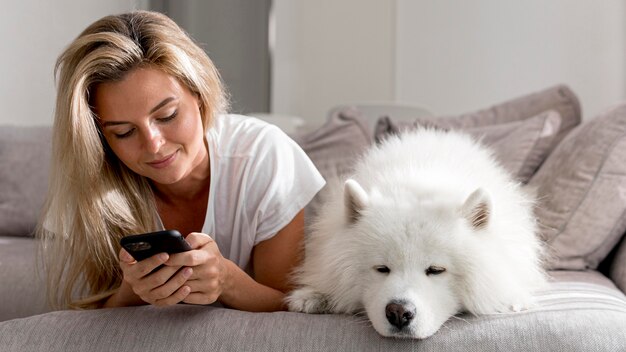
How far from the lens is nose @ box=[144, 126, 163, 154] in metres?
1.76

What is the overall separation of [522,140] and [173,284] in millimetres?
1486

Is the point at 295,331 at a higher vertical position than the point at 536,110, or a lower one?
lower

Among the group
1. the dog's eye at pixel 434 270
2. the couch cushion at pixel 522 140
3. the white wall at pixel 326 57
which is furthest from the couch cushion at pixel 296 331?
the white wall at pixel 326 57

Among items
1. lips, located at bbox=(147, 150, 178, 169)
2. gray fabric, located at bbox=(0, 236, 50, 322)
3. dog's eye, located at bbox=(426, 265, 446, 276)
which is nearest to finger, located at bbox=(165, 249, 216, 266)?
lips, located at bbox=(147, 150, 178, 169)

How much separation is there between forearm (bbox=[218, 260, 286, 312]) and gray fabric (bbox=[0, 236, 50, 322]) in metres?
0.79

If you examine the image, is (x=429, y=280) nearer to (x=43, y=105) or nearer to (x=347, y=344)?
(x=347, y=344)

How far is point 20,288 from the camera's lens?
8.18 feet

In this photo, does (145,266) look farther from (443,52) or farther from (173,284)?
(443,52)

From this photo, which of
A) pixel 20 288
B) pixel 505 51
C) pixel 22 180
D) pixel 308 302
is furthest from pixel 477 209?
pixel 505 51

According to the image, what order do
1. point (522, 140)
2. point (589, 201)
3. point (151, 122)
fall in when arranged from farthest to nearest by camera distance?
1. point (522, 140)
2. point (589, 201)
3. point (151, 122)

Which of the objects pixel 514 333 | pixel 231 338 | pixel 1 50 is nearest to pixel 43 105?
pixel 1 50

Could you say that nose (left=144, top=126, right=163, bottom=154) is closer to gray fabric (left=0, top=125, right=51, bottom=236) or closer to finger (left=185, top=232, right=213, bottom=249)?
finger (left=185, top=232, right=213, bottom=249)

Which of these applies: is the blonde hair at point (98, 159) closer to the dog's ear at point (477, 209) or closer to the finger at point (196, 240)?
the finger at point (196, 240)

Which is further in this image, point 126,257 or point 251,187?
point 251,187
